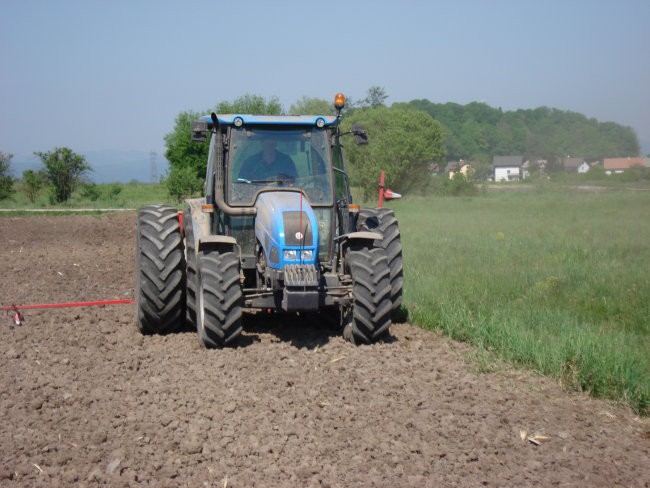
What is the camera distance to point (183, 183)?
31.5 meters

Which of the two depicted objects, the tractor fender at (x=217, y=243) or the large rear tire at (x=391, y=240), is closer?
the tractor fender at (x=217, y=243)

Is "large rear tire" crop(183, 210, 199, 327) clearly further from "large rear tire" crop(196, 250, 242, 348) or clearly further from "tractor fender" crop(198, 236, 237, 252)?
"large rear tire" crop(196, 250, 242, 348)

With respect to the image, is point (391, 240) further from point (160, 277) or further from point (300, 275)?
point (160, 277)

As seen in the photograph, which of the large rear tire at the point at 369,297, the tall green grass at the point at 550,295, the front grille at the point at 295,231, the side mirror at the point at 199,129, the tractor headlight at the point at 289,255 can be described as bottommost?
the tall green grass at the point at 550,295

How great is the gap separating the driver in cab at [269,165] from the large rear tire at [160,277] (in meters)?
1.01

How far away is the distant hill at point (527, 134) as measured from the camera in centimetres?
6506

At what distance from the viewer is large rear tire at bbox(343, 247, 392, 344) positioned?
721cm

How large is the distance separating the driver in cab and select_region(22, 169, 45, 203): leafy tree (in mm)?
29237

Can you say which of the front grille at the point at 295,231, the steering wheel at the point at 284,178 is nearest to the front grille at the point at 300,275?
the front grille at the point at 295,231

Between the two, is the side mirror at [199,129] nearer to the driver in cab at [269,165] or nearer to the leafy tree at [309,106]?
the driver in cab at [269,165]

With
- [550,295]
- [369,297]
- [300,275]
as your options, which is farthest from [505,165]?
[300,275]

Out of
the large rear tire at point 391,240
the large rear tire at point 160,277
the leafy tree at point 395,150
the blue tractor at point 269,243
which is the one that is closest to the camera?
the blue tractor at point 269,243

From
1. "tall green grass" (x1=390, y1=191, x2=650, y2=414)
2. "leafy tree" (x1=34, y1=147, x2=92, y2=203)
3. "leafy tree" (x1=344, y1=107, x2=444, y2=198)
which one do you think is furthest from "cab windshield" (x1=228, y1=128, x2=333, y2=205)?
"leafy tree" (x1=344, y1=107, x2=444, y2=198)

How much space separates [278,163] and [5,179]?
3114cm
